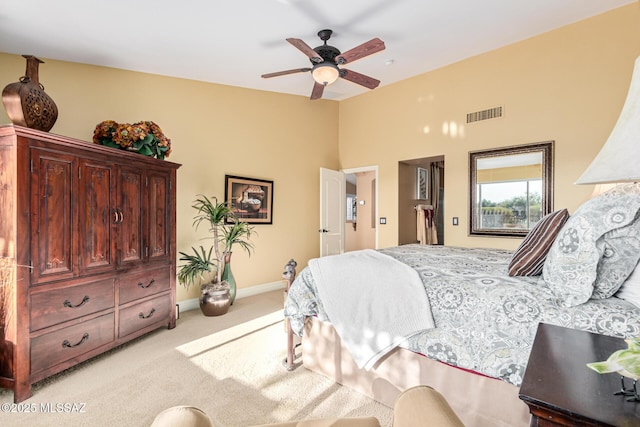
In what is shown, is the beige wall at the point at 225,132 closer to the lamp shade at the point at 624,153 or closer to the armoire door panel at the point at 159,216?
the armoire door panel at the point at 159,216

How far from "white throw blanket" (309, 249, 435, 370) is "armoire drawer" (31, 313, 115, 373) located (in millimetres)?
1797

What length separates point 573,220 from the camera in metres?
1.42

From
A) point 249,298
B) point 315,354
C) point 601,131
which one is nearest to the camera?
point 315,354

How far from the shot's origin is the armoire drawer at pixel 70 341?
6.83 ft

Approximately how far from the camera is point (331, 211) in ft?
18.5

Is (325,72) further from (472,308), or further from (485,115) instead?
(472,308)

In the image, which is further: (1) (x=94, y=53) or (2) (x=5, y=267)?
(1) (x=94, y=53)

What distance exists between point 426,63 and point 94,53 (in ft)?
12.9

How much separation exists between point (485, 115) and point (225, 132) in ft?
11.6

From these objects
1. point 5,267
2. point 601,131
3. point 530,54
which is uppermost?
point 530,54

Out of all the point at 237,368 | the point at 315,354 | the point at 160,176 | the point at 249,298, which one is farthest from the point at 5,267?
the point at 249,298

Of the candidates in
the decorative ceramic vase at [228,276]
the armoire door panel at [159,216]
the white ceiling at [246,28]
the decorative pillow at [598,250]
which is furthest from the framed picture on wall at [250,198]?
the decorative pillow at [598,250]

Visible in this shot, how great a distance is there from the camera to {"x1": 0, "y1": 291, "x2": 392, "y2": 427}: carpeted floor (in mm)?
1858

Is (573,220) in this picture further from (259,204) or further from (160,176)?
(259,204)
